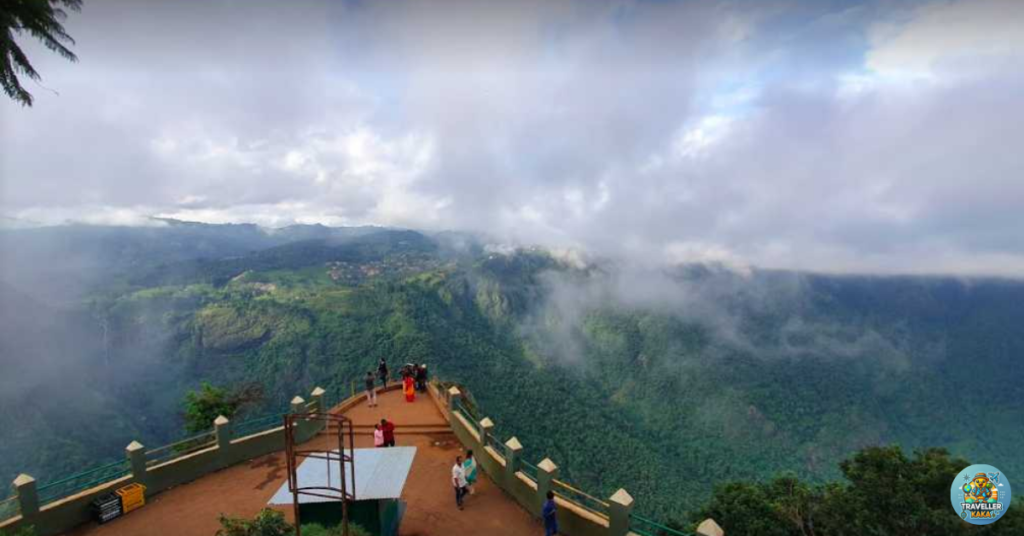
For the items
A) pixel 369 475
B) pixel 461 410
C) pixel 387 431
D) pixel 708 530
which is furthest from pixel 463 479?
pixel 708 530

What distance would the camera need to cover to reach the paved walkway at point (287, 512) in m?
13.9

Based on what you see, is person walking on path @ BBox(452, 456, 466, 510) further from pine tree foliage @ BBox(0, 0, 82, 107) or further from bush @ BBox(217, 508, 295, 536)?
pine tree foliage @ BBox(0, 0, 82, 107)

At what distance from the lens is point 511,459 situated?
14.9 meters

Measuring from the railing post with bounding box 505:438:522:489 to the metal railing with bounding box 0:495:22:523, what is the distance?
14084 millimetres

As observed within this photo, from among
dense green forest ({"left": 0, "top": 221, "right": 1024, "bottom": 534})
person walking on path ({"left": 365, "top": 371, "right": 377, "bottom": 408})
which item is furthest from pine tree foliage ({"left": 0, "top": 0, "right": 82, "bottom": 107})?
dense green forest ({"left": 0, "top": 221, "right": 1024, "bottom": 534})

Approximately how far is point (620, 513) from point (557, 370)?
4767 inches

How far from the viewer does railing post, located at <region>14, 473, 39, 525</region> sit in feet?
42.8

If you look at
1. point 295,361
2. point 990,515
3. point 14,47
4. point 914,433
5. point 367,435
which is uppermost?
point 14,47

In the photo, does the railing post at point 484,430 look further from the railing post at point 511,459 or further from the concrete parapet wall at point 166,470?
the concrete parapet wall at point 166,470

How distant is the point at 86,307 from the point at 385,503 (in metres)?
158

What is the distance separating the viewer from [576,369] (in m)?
138

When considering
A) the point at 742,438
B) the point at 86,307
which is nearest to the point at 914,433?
the point at 742,438

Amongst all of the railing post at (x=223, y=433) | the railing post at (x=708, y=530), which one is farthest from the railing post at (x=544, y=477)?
the railing post at (x=223, y=433)

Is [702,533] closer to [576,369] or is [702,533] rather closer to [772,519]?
[772,519]
